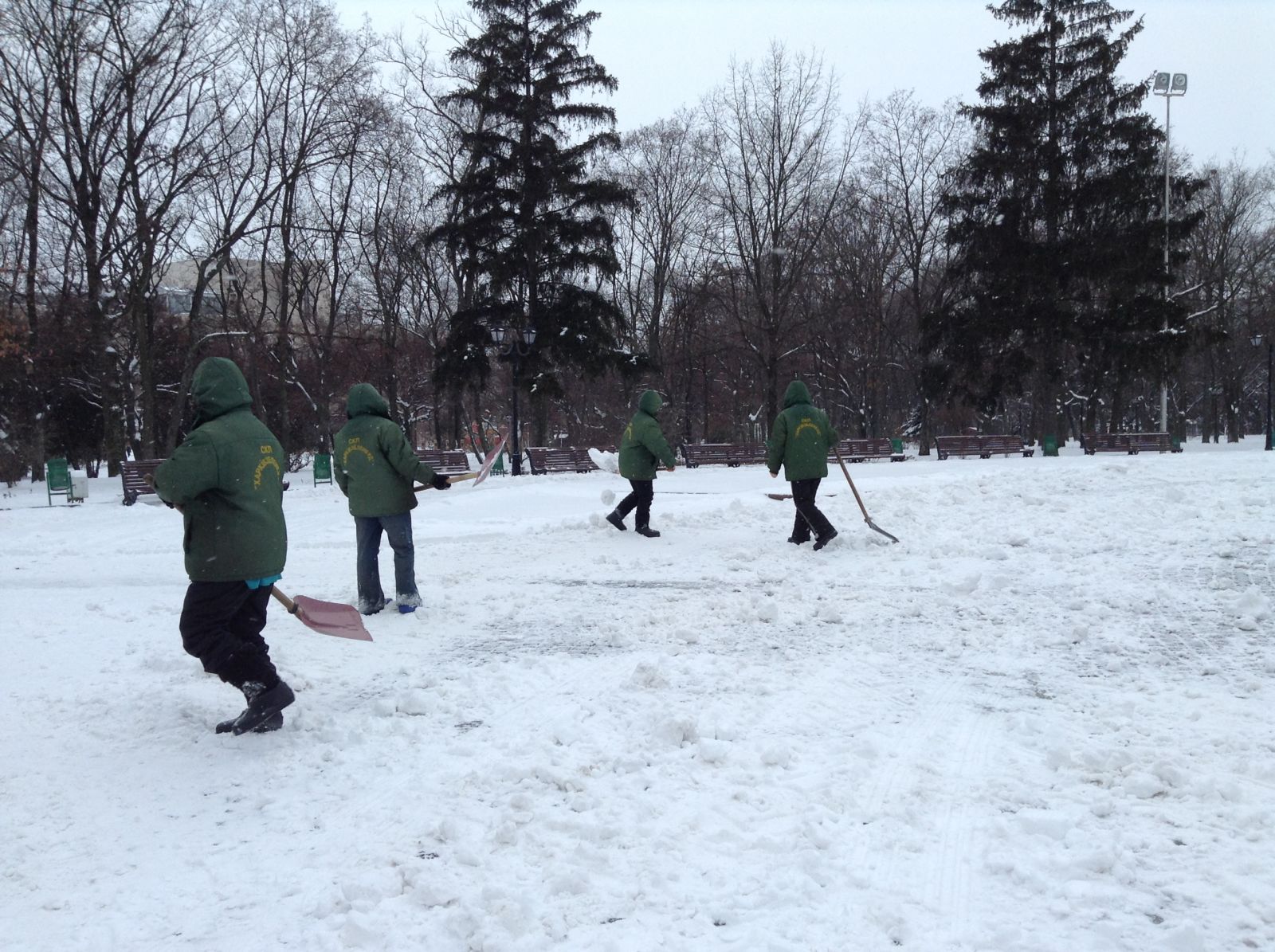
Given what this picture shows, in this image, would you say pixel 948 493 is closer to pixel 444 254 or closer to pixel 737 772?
pixel 737 772

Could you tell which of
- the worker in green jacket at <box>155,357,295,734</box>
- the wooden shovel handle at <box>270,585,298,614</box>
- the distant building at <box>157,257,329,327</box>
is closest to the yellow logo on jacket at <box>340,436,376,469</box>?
the wooden shovel handle at <box>270,585,298,614</box>

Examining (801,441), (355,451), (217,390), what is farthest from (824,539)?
(217,390)

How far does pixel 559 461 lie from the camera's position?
95.3 ft

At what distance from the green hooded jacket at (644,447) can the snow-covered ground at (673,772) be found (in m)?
3.18

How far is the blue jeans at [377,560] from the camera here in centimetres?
741

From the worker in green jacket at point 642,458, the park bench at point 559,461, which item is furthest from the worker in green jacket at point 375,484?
the park bench at point 559,461

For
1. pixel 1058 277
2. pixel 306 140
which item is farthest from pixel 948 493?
pixel 306 140

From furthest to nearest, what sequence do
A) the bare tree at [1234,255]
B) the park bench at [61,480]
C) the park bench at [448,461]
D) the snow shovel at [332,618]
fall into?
the bare tree at [1234,255] < the park bench at [448,461] < the park bench at [61,480] < the snow shovel at [332,618]

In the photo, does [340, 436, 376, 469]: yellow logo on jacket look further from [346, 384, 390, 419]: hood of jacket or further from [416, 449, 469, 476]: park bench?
[416, 449, 469, 476]: park bench

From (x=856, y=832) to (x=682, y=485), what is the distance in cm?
1773

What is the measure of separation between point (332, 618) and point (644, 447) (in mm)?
6533

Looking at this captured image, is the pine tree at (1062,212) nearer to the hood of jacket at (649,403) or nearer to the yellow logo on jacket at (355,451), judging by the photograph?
the hood of jacket at (649,403)

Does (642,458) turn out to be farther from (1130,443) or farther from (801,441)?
(1130,443)

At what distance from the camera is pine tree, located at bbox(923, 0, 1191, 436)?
108 ft
